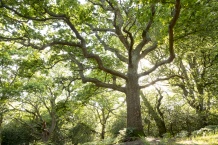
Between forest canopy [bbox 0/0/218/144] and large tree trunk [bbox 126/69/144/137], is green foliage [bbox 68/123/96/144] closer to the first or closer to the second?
forest canopy [bbox 0/0/218/144]

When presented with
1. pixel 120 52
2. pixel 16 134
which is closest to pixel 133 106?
pixel 120 52

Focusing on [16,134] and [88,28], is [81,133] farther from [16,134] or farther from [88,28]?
[88,28]

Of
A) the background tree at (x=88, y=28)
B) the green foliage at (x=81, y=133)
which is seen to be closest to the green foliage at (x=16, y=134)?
the green foliage at (x=81, y=133)

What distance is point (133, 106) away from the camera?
12.4 m

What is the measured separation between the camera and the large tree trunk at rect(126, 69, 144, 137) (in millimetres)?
11758

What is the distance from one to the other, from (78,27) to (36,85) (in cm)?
885

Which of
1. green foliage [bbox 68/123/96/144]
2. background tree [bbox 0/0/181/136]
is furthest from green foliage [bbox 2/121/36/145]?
background tree [bbox 0/0/181/136]

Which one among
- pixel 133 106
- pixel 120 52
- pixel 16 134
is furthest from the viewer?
pixel 16 134

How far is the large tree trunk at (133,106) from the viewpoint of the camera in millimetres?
11758

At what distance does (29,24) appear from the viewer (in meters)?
11.7

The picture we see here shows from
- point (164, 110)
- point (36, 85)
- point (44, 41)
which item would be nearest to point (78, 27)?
point (44, 41)

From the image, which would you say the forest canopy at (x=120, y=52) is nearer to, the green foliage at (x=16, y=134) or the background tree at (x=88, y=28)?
the background tree at (x=88, y=28)

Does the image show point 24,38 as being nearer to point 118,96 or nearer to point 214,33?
point 214,33

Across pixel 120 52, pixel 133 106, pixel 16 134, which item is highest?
pixel 120 52
